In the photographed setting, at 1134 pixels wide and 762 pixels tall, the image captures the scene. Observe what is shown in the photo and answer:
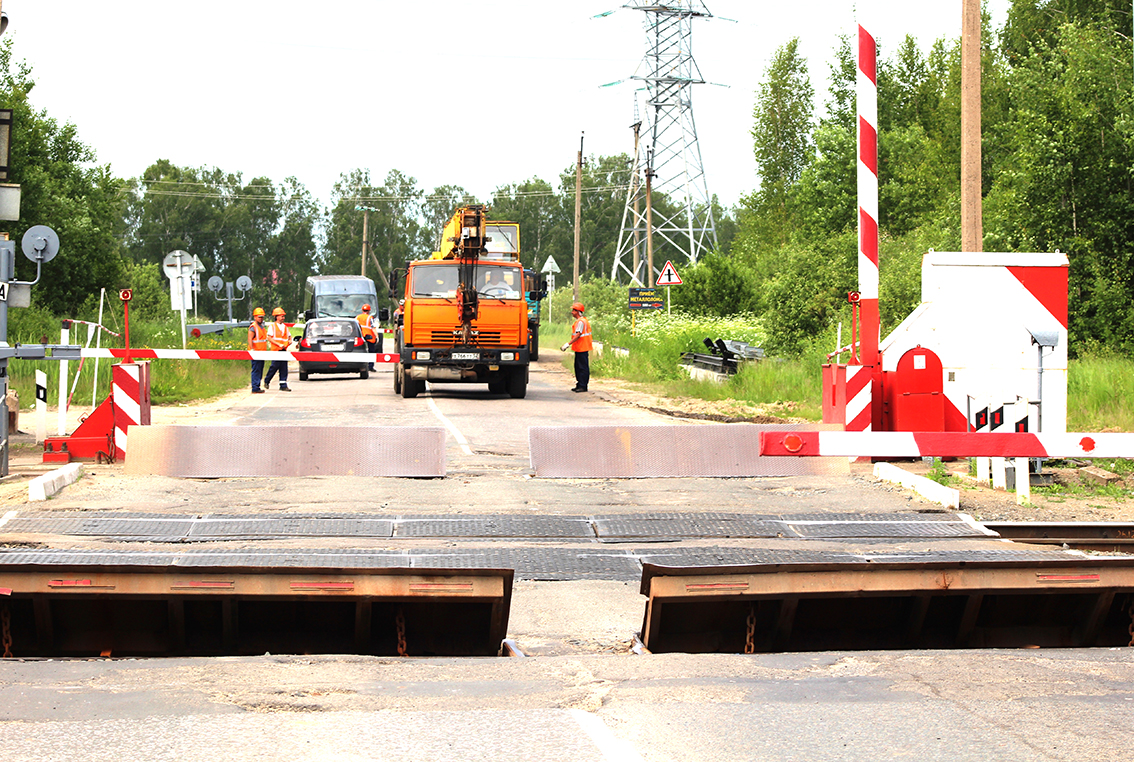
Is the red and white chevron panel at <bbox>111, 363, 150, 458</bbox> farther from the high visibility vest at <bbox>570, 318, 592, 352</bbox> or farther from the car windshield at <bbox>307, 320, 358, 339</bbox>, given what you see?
the car windshield at <bbox>307, 320, 358, 339</bbox>

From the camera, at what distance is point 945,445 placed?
745 centimetres

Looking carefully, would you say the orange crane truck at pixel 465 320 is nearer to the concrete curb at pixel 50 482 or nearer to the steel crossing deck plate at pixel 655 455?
the steel crossing deck plate at pixel 655 455

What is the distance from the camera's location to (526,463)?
45.1ft

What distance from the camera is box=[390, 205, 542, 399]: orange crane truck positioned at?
25766 mm

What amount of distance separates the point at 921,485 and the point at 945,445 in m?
3.60

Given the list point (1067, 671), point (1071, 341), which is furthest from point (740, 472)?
point (1071, 341)

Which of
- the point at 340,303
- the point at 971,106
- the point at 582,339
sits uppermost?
the point at 971,106

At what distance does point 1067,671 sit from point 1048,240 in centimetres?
2042

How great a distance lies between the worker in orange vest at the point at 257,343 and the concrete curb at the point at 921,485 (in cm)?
1840

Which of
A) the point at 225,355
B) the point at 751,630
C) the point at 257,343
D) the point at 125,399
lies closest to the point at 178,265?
the point at 257,343

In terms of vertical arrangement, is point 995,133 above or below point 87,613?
above

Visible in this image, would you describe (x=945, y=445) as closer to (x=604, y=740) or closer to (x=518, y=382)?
(x=604, y=740)

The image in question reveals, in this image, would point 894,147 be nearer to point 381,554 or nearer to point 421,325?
point 421,325

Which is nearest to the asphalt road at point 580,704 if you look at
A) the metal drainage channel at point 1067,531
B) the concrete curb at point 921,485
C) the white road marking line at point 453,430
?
the metal drainage channel at point 1067,531
